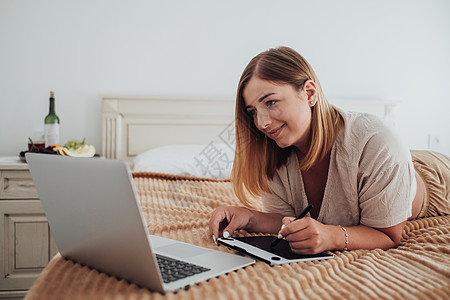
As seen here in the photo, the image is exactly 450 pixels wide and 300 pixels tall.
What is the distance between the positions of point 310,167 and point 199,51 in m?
1.72

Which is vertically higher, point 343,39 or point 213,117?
point 343,39

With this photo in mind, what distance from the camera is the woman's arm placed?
85 centimetres

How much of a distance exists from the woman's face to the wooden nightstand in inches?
55.9

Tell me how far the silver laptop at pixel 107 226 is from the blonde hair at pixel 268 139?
0.45 meters

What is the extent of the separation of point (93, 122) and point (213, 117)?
2.55 ft

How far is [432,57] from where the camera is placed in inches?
119

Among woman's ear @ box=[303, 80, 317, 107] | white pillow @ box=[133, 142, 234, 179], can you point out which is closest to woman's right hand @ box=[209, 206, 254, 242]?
woman's ear @ box=[303, 80, 317, 107]

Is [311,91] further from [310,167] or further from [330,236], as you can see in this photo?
[330,236]

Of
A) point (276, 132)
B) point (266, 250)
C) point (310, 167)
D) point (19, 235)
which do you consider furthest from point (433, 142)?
point (19, 235)

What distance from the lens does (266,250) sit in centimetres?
88

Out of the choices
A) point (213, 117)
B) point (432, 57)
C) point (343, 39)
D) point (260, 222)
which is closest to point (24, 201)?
point (213, 117)

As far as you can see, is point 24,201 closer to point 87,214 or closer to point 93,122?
point 93,122

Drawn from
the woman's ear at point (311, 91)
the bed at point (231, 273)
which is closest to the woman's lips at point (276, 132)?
the woman's ear at point (311, 91)

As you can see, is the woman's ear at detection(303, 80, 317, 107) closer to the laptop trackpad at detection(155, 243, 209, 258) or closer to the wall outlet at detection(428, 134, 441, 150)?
the laptop trackpad at detection(155, 243, 209, 258)
